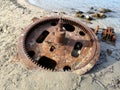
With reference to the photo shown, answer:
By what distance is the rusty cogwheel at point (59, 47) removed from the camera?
464 cm

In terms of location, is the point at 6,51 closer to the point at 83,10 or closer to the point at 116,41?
the point at 116,41

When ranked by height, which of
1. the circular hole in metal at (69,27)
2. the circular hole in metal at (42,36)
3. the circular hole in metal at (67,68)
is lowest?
the circular hole in metal at (67,68)

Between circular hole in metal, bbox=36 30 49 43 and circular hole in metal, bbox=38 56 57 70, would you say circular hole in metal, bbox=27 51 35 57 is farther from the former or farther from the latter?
circular hole in metal, bbox=36 30 49 43

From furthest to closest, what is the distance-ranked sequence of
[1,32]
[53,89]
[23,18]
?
1. [23,18]
2. [1,32]
3. [53,89]

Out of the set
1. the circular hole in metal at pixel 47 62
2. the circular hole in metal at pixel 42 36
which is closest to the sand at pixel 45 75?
the circular hole in metal at pixel 47 62

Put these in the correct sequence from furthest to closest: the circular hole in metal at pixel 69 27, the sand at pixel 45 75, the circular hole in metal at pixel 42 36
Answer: the circular hole in metal at pixel 69 27, the circular hole in metal at pixel 42 36, the sand at pixel 45 75

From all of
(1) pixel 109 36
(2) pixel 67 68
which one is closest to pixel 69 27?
(1) pixel 109 36

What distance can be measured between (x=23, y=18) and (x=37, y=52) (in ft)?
6.40

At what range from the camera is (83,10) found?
746cm

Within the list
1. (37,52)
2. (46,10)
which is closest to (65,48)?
(37,52)

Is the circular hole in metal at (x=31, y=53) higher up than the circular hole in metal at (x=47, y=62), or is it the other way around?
the circular hole in metal at (x=31, y=53)

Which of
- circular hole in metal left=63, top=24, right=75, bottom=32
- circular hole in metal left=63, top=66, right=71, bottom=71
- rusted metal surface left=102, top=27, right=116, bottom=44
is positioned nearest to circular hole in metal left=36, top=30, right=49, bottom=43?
circular hole in metal left=63, top=24, right=75, bottom=32

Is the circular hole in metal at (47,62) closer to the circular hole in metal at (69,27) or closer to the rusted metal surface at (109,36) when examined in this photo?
the circular hole in metal at (69,27)

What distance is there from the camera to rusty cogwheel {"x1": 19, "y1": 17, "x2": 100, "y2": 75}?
15.2ft
